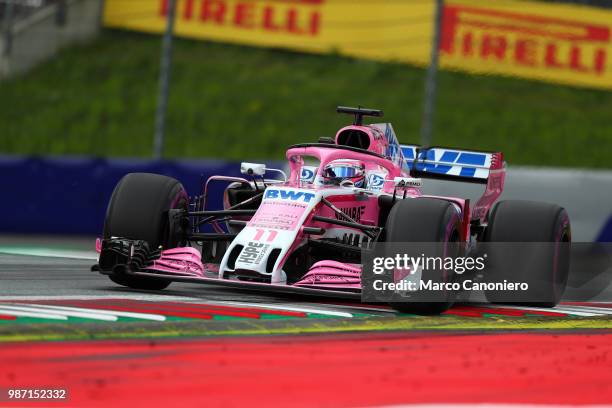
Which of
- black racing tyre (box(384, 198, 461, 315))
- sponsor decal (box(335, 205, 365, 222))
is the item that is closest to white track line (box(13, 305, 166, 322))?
black racing tyre (box(384, 198, 461, 315))

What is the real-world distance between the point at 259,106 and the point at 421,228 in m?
19.3

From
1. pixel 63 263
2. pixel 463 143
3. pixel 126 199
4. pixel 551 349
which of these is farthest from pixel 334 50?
pixel 551 349

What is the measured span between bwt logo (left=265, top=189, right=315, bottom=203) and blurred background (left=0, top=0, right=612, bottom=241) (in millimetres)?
11822

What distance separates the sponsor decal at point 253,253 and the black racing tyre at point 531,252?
198cm

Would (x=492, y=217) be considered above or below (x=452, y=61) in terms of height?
below

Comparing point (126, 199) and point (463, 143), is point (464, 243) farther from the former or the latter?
point (463, 143)

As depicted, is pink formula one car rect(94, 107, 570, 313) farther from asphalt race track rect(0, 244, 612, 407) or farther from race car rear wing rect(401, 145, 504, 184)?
race car rear wing rect(401, 145, 504, 184)

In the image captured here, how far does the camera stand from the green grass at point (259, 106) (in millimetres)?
26591

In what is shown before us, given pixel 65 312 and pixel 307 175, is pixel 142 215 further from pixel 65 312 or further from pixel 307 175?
pixel 65 312

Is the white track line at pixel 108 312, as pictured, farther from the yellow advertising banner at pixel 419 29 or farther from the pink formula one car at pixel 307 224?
the yellow advertising banner at pixel 419 29

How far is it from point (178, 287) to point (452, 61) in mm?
13824

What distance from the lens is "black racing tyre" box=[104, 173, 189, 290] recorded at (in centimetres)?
1014


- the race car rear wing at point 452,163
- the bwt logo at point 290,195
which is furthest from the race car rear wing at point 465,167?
the bwt logo at point 290,195

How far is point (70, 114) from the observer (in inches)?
1125
